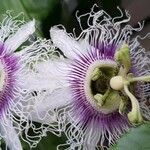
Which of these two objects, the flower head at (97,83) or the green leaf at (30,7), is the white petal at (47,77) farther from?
the green leaf at (30,7)

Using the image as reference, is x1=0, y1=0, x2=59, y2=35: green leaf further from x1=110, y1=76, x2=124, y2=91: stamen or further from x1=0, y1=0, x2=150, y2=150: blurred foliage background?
x1=110, y1=76, x2=124, y2=91: stamen

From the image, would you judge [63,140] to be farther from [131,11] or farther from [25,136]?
[131,11]

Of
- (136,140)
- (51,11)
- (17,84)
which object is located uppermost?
(51,11)

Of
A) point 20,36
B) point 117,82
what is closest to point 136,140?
point 117,82

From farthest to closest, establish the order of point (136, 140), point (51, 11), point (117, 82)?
1. point (51, 11)
2. point (117, 82)
3. point (136, 140)

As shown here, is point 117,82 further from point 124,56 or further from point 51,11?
point 51,11
